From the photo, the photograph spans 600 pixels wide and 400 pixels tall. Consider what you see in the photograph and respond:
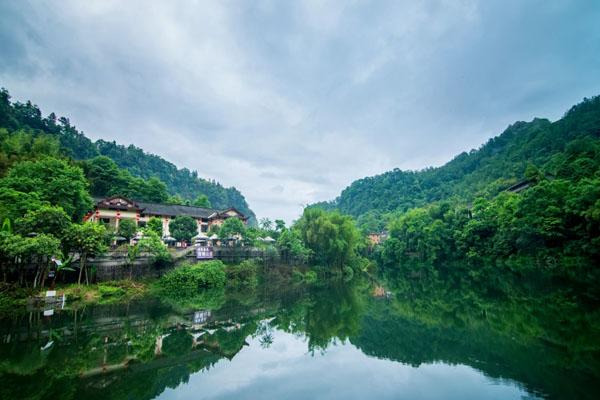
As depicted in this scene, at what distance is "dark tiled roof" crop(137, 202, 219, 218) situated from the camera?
34906mm

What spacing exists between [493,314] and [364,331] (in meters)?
6.10

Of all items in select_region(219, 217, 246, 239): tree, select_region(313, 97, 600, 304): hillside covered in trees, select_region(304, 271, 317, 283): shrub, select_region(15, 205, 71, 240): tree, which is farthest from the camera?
select_region(304, 271, 317, 283): shrub

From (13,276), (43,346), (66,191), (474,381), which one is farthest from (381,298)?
(66,191)

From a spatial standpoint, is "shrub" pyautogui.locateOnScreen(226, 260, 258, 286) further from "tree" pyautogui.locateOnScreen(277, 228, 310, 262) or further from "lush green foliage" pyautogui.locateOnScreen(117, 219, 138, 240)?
"lush green foliage" pyautogui.locateOnScreen(117, 219, 138, 240)

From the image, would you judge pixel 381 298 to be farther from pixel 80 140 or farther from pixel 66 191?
pixel 80 140

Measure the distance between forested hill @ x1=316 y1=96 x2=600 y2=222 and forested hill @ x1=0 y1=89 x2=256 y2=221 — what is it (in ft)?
178

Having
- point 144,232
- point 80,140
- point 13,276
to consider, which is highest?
point 80,140

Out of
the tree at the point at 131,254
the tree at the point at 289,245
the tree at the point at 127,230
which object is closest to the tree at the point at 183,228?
the tree at the point at 127,230

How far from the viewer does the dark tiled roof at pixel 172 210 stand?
115 ft

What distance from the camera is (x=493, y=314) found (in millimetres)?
13742

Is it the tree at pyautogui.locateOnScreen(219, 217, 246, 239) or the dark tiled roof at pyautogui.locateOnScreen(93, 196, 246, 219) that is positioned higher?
the dark tiled roof at pyautogui.locateOnScreen(93, 196, 246, 219)

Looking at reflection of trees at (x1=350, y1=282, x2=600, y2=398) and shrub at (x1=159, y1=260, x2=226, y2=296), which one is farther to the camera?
shrub at (x1=159, y1=260, x2=226, y2=296)

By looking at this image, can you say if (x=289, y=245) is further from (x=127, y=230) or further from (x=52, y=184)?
(x=52, y=184)

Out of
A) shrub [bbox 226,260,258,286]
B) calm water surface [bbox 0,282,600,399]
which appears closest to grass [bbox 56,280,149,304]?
calm water surface [bbox 0,282,600,399]
